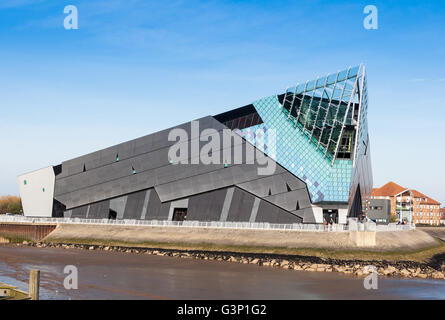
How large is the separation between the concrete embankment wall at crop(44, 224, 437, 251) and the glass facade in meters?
9.63

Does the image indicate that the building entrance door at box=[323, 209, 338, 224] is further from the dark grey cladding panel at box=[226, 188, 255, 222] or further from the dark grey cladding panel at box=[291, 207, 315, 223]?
the dark grey cladding panel at box=[226, 188, 255, 222]

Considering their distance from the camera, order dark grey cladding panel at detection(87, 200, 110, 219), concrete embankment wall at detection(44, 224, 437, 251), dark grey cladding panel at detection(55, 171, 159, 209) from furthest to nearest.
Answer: dark grey cladding panel at detection(87, 200, 110, 219)
dark grey cladding panel at detection(55, 171, 159, 209)
concrete embankment wall at detection(44, 224, 437, 251)

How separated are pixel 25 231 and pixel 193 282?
47.0 metres

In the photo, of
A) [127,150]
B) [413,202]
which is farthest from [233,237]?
[413,202]

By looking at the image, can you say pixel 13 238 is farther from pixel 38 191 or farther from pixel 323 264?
pixel 323 264

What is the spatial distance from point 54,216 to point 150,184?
18026 mm

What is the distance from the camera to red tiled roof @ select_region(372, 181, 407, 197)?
164m

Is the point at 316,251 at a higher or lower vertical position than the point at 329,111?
lower

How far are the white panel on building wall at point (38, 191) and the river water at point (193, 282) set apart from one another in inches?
1242

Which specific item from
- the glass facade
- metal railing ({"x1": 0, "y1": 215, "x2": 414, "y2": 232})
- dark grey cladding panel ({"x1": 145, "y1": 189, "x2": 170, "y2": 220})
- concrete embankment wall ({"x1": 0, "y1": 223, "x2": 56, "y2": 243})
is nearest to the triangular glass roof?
the glass facade

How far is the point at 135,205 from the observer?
257ft
